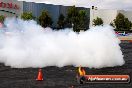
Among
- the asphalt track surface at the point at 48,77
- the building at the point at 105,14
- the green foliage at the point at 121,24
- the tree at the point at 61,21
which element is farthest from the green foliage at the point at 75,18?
the asphalt track surface at the point at 48,77

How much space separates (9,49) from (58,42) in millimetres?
3578

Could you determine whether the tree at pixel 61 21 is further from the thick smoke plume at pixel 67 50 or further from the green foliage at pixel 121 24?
the thick smoke plume at pixel 67 50

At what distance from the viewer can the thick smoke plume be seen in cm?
2508

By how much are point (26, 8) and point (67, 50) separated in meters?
90.6

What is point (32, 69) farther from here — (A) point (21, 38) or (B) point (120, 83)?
(B) point (120, 83)

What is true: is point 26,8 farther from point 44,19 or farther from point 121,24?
point 121,24

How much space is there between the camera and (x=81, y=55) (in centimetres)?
2530

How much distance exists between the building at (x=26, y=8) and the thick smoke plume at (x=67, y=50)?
7799 cm

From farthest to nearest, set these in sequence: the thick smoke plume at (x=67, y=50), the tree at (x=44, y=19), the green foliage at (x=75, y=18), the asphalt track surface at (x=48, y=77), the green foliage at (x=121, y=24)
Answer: the green foliage at (x=121, y=24) → the green foliage at (x=75, y=18) → the tree at (x=44, y=19) → the thick smoke plume at (x=67, y=50) → the asphalt track surface at (x=48, y=77)

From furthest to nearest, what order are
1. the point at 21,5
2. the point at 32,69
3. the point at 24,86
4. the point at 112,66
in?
the point at 21,5, the point at 112,66, the point at 32,69, the point at 24,86

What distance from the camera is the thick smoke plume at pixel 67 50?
25.1m

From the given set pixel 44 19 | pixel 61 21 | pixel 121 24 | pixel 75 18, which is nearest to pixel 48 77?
pixel 44 19

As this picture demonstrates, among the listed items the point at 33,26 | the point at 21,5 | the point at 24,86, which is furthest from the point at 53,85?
the point at 21,5

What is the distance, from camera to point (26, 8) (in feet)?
378
